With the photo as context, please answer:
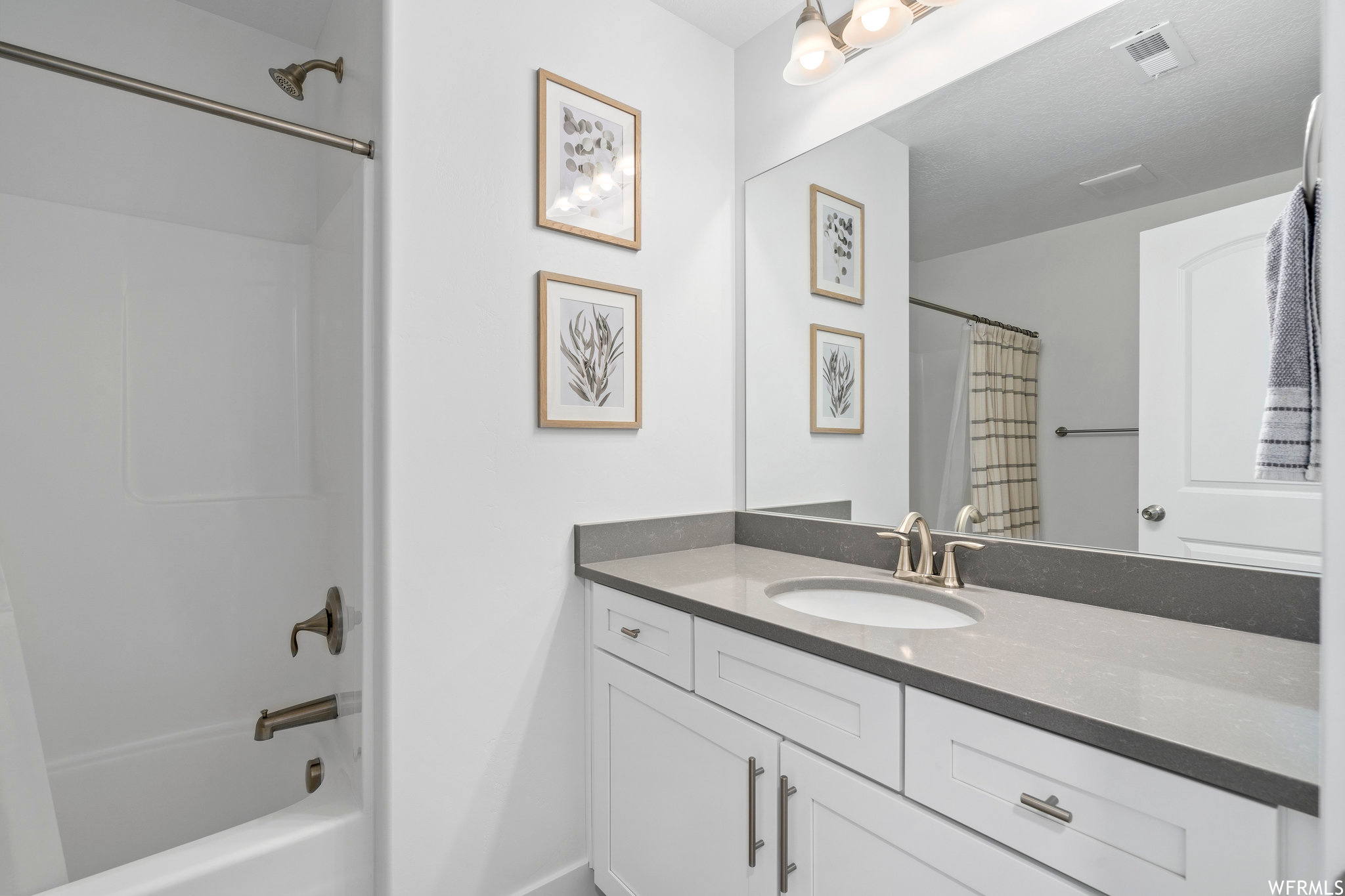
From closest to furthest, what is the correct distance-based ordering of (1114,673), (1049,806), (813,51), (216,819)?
(1049,806) → (1114,673) → (813,51) → (216,819)

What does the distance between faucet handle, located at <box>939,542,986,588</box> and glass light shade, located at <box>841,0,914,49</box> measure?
1167mm

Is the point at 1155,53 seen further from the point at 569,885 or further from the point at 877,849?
the point at 569,885

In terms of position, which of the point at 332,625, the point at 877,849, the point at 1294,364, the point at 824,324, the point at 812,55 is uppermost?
the point at 812,55

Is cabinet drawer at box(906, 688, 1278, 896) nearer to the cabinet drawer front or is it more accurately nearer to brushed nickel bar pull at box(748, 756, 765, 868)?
the cabinet drawer front

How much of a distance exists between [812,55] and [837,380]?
81 centimetres

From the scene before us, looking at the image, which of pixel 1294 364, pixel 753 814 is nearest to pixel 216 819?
pixel 753 814

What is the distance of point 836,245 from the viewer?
170cm

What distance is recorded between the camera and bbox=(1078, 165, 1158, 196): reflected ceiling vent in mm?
1133

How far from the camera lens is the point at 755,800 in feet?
3.52

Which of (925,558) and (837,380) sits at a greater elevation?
(837,380)

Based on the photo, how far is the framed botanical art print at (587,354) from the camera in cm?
151

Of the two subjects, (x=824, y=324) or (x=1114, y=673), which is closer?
(x=1114, y=673)

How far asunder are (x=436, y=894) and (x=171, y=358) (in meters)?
1.68

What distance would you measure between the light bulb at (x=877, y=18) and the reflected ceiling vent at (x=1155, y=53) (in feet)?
1.52
